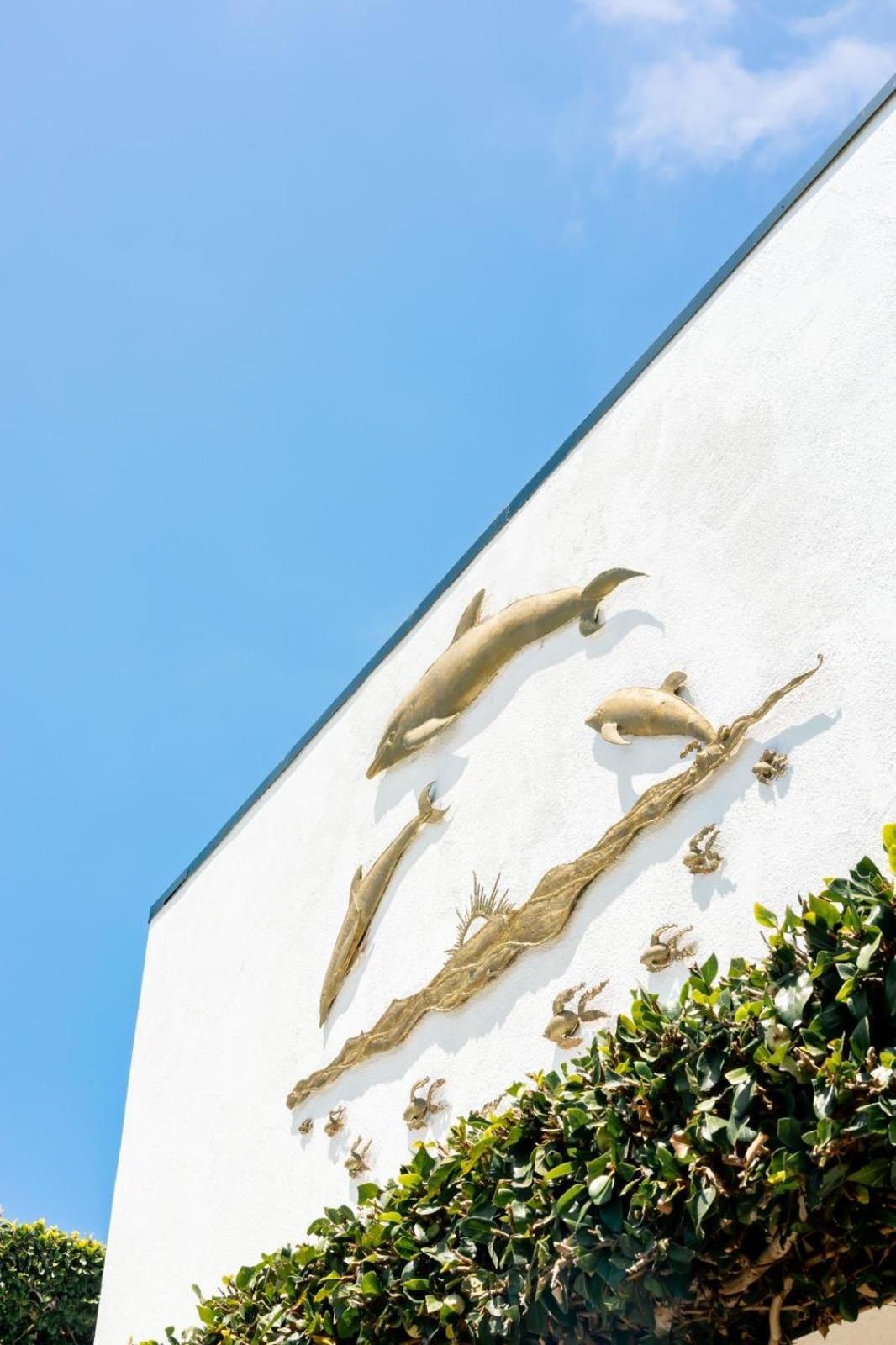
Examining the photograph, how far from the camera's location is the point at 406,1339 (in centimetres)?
402

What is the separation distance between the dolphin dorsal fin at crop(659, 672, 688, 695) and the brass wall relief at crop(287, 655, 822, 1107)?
0.34m

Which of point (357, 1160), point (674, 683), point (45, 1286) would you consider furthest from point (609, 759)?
point (45, 1286)

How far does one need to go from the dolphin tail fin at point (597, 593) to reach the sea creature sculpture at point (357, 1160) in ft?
7.75

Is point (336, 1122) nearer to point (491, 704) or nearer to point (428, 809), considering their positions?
point (428, 809)

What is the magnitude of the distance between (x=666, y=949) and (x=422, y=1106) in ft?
4.87

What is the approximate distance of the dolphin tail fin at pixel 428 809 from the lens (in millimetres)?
6336

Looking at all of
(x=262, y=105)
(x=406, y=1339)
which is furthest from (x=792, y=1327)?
(x=262, y=105)

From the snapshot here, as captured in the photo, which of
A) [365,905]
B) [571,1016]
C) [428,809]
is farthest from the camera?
[365,905]

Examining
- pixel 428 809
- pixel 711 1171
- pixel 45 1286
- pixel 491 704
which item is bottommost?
pixel 711 1171

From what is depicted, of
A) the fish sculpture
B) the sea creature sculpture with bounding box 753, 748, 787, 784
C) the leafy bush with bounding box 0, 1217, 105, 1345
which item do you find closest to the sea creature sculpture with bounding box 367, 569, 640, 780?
the fish sculpture

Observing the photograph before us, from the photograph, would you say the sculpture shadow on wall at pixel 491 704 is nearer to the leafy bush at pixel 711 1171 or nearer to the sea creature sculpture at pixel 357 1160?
the sea creature sculpture at pixel 357 1160

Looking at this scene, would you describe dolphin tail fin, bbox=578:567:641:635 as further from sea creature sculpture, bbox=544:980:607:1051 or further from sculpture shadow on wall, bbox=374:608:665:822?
sea creature sculpture, bbox=544:980:607:1051

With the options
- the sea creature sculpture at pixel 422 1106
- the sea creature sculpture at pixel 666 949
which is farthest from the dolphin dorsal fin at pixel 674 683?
the sea creature sculpture at pixel 422 1106

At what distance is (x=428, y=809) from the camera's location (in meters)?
6.39
